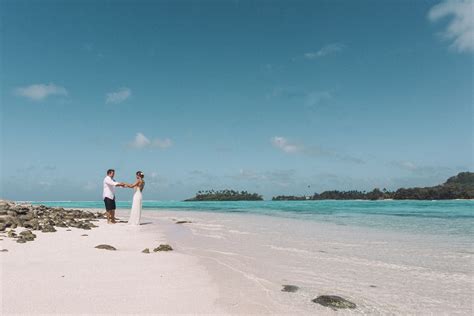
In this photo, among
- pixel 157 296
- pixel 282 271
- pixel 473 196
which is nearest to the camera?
pixel 157 296

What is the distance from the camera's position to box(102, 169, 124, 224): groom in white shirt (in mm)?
16594

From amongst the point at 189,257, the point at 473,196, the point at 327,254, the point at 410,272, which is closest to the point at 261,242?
the point at 327,254

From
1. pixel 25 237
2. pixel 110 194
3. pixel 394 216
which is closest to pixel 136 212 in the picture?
pixel 110 194

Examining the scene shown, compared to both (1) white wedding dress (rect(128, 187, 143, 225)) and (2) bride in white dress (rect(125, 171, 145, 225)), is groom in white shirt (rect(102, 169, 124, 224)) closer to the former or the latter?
(2) bride in white dress (rect(125, 171, 145, 225))

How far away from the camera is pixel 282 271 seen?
6.15m

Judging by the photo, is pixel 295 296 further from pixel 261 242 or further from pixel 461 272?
pixel 261 242

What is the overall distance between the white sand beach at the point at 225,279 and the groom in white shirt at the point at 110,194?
26.1 feet

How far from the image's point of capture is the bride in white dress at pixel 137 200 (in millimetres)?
15844

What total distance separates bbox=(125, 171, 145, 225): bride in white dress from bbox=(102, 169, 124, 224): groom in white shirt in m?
0.75

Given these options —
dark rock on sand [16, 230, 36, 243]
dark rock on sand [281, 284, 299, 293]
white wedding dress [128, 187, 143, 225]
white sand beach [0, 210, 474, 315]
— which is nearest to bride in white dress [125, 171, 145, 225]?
white wedding dress [128, 187, 143, 225]

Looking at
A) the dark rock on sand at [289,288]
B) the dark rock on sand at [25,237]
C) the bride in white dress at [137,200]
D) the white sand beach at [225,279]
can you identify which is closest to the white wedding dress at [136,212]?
the bride in white dress at [137,200]

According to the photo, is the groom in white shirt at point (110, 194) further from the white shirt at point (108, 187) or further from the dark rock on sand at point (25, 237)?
the dark rock on sand at point (25, 237)

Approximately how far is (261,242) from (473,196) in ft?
522

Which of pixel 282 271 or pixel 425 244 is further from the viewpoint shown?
pixel 425 244
